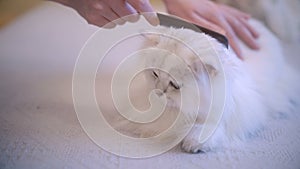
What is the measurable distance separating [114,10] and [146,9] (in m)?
0.06

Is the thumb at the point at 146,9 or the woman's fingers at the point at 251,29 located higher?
the thumb at the point at 146,9

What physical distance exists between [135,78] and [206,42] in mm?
160

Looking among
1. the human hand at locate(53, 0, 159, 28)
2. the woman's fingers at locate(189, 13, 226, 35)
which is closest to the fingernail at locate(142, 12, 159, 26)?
the human hand at locate(53, 0, 159, 28)

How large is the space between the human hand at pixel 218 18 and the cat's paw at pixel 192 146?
25 cm

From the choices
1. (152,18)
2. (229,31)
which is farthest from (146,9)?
(229,31)

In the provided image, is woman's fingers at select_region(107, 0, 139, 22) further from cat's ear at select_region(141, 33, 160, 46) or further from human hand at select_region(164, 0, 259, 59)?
human hand at select_region(164, 0, 259, 59)

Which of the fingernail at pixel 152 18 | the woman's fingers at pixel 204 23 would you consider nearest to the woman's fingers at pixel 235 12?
the woman's fingers at pixel 204 23

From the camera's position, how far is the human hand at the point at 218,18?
33.8 inches

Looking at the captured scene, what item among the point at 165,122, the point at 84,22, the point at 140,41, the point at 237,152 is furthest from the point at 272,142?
the point at 84,22

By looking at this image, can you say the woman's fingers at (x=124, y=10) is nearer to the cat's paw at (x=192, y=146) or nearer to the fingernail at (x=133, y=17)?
the fingernail at (x=133, y=17)

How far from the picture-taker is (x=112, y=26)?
0.77 metres

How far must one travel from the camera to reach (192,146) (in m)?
0.69

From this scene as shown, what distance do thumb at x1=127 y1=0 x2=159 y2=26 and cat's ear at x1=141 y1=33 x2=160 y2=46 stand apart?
24 mm

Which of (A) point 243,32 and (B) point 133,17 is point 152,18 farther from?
(A) point 243,32
